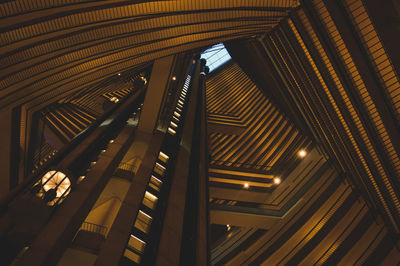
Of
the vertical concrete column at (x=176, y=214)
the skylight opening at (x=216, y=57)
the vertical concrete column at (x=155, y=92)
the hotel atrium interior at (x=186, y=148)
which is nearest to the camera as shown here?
the vertical concrete column at (x=176, y=214)

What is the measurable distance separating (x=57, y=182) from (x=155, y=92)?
639cm

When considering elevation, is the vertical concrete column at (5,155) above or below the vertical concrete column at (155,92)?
below

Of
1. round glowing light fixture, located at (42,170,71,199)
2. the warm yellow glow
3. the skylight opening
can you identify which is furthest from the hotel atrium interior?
the skylight opening

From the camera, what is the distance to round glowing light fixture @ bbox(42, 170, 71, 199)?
7586mm

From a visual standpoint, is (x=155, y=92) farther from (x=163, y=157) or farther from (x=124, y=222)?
(x=124, y=222)

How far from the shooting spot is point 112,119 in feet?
51.0

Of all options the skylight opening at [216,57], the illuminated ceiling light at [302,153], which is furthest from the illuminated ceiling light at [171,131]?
the skylight opening at [216,57]

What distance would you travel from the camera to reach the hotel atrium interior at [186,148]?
734 cm

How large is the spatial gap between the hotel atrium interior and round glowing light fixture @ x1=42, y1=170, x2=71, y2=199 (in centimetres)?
3

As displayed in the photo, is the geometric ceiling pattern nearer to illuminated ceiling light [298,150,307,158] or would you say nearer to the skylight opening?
illuminated ceiling light [298,150,307,158]

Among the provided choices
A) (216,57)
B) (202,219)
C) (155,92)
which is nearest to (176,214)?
(202,219)

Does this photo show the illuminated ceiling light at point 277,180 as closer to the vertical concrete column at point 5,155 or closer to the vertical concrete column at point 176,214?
the vertical concrete column at point 176,214

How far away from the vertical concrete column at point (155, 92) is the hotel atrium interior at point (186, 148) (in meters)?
0.05

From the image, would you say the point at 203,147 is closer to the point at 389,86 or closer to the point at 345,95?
the point at 345,95
